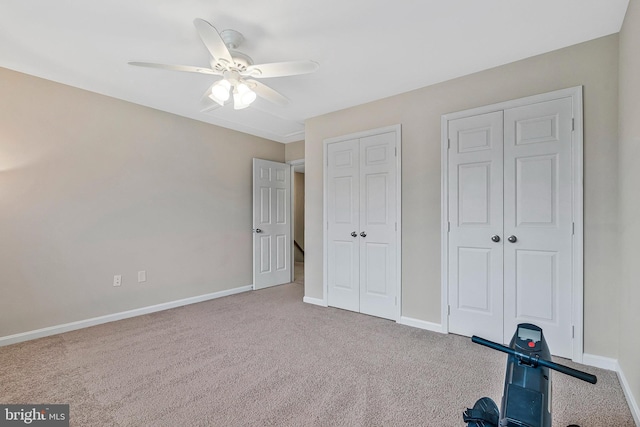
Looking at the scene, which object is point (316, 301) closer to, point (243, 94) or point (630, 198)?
point (243, 94)

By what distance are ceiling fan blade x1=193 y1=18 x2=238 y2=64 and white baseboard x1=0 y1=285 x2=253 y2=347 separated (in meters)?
2.93

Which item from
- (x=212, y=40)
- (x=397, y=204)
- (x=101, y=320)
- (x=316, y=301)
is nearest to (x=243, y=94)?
(x=212, y=40)

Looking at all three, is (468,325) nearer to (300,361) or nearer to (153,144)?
(300,361)

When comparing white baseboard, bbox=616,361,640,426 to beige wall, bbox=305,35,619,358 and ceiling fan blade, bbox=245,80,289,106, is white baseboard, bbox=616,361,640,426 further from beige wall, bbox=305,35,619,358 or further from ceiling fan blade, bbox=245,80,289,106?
ceiling fan blade, bbox=245,80,289,106

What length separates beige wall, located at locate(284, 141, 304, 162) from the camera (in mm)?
5218

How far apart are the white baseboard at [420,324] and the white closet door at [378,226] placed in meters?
0.12

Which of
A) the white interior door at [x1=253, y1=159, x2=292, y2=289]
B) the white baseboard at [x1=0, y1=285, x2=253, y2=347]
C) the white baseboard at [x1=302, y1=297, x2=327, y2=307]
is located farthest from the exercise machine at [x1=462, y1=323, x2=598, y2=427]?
the white interior door at [x1=253, y1=159, x2=292, y2=289]

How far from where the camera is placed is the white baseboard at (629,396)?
1.68m

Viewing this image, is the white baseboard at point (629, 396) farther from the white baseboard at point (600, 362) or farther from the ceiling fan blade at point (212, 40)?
the ceiling fan blade at point (212, 40)

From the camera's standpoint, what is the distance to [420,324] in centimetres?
311

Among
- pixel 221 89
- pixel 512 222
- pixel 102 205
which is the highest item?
pixel 221 89

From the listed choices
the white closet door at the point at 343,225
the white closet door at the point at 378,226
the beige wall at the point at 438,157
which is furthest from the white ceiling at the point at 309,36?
the white closet door at the point at 343,225

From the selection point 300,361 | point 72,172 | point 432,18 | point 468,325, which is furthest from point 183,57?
point 468,325
